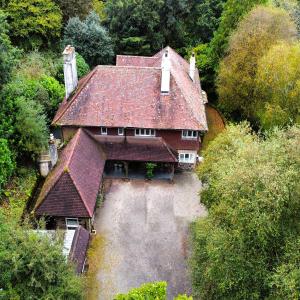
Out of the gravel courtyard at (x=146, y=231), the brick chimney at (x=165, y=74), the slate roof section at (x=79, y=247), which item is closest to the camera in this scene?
the slate roof section at (x=79, y=247)

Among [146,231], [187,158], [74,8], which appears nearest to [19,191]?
[146,231]

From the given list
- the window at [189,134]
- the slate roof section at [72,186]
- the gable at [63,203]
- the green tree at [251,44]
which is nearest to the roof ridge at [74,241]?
the gable at [63,203]

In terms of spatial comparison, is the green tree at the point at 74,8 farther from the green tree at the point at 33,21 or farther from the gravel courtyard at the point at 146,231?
the gravel courtyard at the point at 146,231

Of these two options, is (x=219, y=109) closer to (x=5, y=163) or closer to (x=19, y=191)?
(x=19, y=191)

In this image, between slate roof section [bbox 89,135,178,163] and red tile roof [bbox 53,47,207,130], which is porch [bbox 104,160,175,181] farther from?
red tile roof [bbox 53,47,207,130]

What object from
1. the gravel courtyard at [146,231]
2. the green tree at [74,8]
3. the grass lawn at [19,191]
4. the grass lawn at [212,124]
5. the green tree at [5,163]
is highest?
the green tree at [74,8]

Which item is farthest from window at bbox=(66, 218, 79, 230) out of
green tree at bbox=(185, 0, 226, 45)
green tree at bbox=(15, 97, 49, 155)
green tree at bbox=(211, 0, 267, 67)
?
green tree at bbox=(185, 0, 226, 45)

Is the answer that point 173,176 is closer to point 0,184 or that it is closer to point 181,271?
point 181,271
